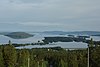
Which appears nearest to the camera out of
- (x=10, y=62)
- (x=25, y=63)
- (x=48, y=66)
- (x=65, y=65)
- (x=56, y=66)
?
(x=10, y=62)

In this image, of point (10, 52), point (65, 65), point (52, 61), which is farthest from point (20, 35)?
point (10, 52)

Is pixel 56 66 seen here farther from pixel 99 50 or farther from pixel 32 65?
pixel 99 50

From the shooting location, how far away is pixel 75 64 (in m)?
40.2

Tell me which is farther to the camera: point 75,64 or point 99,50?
point 75,64

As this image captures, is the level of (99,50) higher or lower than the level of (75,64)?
higher

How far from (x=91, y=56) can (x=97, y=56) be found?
0.55 metres

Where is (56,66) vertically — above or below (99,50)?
below

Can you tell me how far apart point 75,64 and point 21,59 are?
816cm

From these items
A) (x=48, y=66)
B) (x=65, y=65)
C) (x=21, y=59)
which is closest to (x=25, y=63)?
(x=21, y=59)

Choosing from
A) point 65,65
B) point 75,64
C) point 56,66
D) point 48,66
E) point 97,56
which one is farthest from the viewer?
point 48,66

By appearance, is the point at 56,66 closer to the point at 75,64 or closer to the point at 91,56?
the point at 75,64

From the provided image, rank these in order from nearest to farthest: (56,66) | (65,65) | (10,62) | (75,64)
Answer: (10,62)
(75,64)
(65,65)
(56,66)

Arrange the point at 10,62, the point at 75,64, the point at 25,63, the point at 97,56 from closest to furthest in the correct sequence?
1. the point at 97,56
2. the point at 10,62
3. the point at 25,63
4. the point at 75,64

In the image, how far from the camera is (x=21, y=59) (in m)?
37.8
